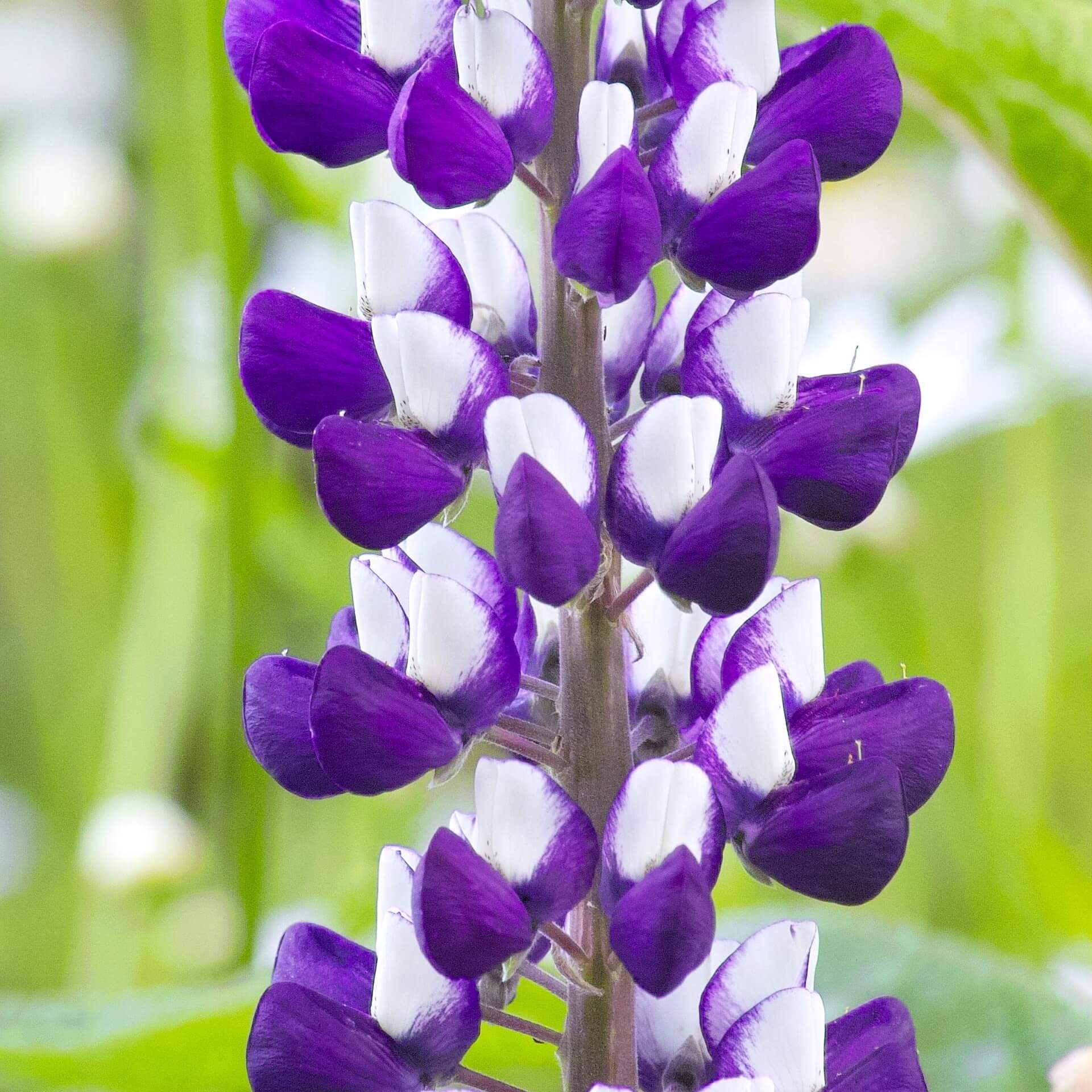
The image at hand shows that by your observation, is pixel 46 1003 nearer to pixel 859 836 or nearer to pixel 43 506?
pixel 859 836

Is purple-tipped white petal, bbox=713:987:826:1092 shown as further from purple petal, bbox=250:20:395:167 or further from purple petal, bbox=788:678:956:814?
purple petal, bbox=250:20:395:167

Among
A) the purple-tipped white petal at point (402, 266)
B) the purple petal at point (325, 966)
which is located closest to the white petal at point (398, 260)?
the purple-tipped white petal at point (402, 266)

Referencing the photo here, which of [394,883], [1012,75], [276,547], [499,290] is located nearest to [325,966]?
[394,883]

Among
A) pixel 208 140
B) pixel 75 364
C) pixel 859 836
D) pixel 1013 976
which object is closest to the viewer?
pixel 859 836

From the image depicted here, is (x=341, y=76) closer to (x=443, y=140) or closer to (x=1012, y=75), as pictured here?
(x=443, y=140)

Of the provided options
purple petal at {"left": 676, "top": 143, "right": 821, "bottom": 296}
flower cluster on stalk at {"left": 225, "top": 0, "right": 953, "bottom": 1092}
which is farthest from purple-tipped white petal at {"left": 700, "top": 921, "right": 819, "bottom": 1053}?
purple petal at {"left": 676, "top": 143, "right": 821, "bottom": 296}

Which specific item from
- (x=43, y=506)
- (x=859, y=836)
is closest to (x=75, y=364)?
(x=43, y=506)
